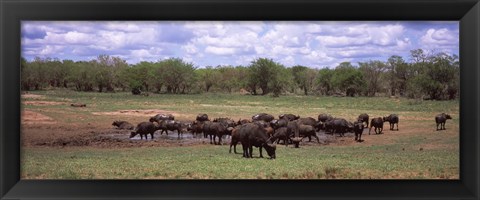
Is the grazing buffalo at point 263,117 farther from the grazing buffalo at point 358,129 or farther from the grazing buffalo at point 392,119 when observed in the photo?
the grazing buffalo at point 392,119

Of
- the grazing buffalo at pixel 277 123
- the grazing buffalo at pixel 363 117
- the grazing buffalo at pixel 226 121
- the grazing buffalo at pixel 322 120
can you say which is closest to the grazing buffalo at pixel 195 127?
the grazing buffalo at pixel 226 121

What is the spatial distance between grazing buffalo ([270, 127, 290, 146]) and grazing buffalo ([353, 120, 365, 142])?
2.63ft

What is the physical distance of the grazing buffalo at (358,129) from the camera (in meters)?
7.61

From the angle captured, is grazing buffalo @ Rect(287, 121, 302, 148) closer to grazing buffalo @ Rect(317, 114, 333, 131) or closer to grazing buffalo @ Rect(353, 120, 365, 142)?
grazing buffalo @ Rect(317, 114, 333, 131)

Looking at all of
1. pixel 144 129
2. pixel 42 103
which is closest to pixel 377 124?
pixel 144 129

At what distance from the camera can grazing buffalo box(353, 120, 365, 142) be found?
25.0 feet

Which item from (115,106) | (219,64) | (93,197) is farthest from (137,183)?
(219,64)

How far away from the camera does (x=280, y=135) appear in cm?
775

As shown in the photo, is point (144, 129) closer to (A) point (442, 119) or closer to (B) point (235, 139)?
(B) point (235, 139)
